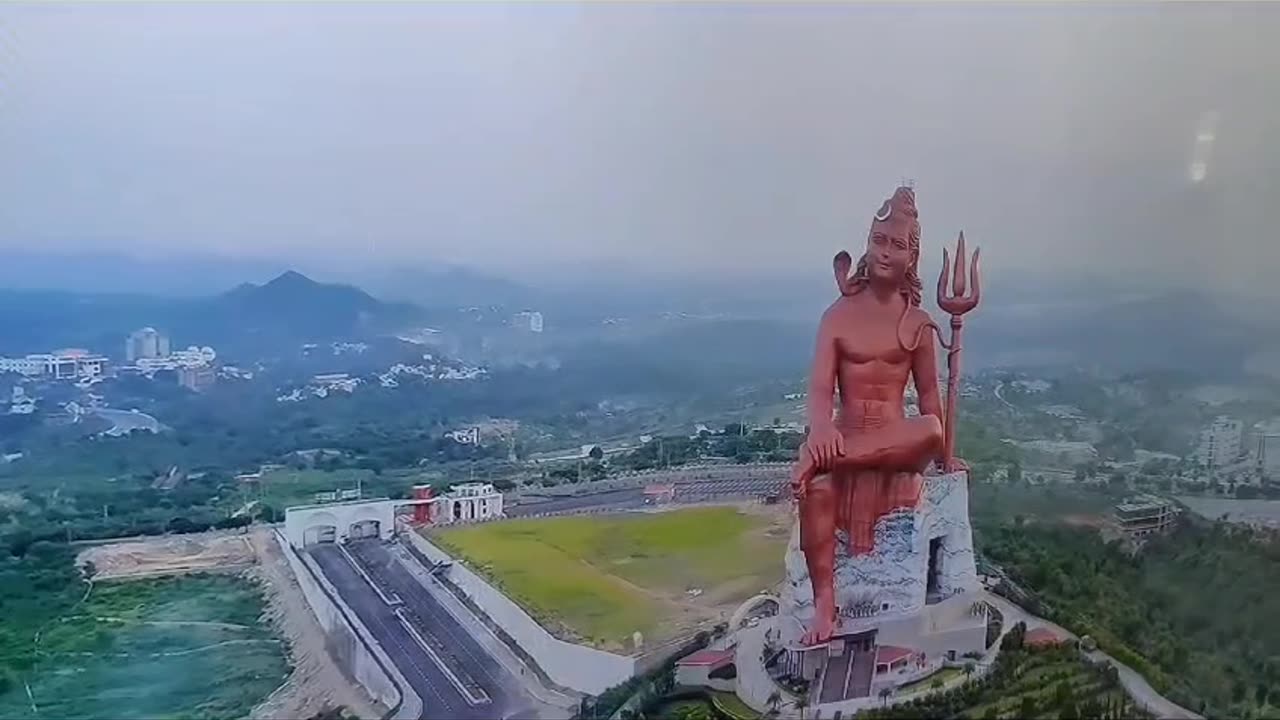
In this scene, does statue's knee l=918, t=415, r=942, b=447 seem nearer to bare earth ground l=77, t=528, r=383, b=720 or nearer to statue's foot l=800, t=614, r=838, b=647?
statue's foot l=800, t=614, r=838, b=647

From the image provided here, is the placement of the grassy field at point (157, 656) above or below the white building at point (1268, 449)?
below

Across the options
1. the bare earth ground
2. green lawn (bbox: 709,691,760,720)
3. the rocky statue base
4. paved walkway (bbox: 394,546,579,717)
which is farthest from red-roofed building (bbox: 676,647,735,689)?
the bare earth ground

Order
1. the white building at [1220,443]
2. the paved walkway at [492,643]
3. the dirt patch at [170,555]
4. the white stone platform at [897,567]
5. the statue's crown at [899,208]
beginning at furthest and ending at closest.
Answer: the white building at [1220,443] < the dirt patch at [170,555] < the paved walkway at [492,643] < the white stone platform at [897,567] < the statue's crown at [899,208]

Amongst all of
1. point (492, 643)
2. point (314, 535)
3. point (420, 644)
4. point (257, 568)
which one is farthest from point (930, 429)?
point (257, 568)

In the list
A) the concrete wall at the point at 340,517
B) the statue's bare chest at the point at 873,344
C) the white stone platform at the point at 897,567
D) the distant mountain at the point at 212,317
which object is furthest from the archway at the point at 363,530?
the statue's bare chest at the point at 873,344

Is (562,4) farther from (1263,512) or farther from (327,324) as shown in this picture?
(1263,512)

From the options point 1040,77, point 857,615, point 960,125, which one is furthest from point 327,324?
point 1040,77

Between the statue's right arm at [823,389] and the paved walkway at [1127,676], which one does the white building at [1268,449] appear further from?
the statue's right arm at [823,389]
